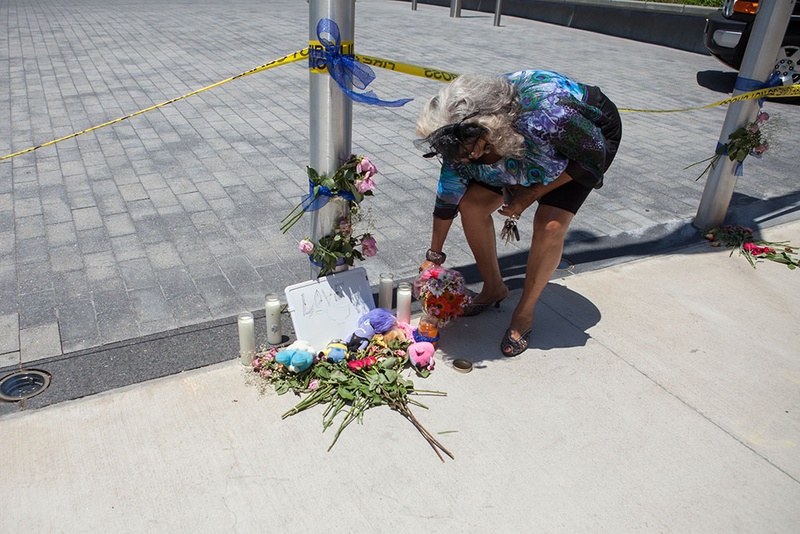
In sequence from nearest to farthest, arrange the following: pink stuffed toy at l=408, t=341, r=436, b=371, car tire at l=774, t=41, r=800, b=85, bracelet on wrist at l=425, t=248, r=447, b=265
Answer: pink stuffed toy at l=408, t=341, r=436, b=371, bracelet on wrist at l=425, t=248, r=447, b=265, car tire at l=774, t=41, r=800, b=85

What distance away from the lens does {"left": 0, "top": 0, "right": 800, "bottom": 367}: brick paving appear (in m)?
3.35

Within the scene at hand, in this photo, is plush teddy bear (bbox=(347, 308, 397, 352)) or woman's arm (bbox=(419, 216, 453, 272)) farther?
woman's arm (bbox=(419, 216, 453, 272))

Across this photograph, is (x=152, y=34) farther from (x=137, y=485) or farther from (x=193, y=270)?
(x=137, y=485)

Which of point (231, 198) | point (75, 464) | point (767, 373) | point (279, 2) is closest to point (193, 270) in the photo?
point (231, 198)

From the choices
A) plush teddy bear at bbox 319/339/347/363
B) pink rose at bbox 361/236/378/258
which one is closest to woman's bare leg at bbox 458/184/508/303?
pink rose at bbox 361/236/378/258

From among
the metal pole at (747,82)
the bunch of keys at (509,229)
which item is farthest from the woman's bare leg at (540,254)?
the metal pole at (747,82)

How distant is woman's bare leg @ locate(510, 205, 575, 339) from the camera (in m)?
2.91

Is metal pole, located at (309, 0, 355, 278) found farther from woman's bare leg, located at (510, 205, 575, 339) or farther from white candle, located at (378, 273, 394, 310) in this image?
woman's bare leg, located at (510, 205, 575, 339)

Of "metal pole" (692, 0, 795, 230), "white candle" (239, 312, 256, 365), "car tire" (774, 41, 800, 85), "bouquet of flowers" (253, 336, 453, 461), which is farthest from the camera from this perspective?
"car tire" (774, 41, 800, 85)

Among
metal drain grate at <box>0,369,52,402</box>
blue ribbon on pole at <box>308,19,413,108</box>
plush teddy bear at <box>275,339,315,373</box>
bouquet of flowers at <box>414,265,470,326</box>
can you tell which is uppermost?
blue ribbon on pole at <box>308,19,413,108</box>

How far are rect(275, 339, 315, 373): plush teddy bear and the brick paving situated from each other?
0.61 m

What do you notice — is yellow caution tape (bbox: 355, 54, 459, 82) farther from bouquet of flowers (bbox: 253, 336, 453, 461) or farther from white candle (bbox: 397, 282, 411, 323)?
bouquet of flowers (bbox: 253, 336, 453, 461)

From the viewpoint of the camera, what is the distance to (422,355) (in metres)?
2.84

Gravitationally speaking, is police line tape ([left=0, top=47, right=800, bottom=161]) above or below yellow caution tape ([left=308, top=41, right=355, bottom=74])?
below
